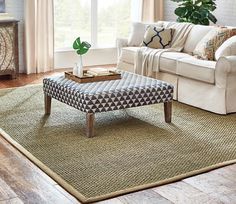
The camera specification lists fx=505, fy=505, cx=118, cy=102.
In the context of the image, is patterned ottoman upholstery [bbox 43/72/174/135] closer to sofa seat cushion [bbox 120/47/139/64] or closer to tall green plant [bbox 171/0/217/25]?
sofa seat cushion [bbox 120/47/139/64]

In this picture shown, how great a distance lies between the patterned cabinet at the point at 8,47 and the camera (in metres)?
6.40

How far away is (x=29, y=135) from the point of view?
14.1ft

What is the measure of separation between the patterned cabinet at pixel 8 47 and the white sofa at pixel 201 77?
1.94 metres

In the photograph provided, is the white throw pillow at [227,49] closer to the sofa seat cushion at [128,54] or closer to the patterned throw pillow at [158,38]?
the patterned throw pillow at [158,38]

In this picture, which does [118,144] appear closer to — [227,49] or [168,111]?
[168,111]

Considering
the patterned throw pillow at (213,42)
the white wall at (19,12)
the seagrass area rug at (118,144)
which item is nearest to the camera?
the seagrass area rug at (118,144)

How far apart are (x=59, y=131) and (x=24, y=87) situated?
5.99ft

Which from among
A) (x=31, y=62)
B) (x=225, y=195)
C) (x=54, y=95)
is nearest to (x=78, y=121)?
(x=54, y=95)

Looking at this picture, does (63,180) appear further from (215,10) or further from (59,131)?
(215,10)

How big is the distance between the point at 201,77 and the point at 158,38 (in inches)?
47.6

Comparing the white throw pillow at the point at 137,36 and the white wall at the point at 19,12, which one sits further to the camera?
the white wall at the point at 19,12

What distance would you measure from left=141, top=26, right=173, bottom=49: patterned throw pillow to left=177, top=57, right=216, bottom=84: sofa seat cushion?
30.0 inches

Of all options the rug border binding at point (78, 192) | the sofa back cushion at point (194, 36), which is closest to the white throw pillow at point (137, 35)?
the sofa back cushion at point (194, 36)

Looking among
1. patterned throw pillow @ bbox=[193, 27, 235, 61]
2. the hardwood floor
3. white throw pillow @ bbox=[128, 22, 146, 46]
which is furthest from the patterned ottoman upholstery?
white throw pillow @ bbox=[128, 22, 146, 46]
